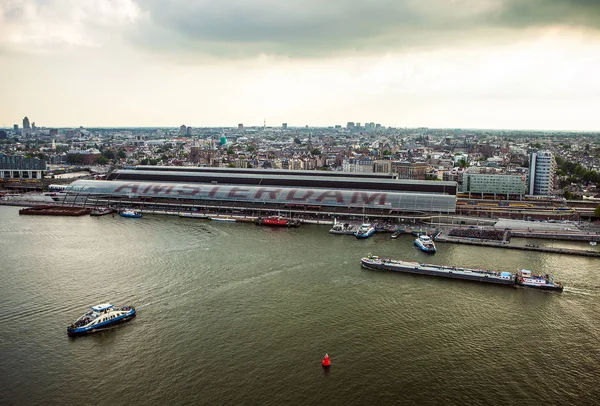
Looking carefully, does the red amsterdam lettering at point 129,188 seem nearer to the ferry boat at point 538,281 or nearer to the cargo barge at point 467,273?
the cargo barge at point 467,273

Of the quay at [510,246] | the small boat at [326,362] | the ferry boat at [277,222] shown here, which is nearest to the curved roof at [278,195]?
the ferry boat at [277,222]

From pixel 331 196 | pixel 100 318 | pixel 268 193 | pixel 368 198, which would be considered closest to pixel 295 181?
pixel 268 193

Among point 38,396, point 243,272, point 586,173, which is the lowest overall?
point 38,396

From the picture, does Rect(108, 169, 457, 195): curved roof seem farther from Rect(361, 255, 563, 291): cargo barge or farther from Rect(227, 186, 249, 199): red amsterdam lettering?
Rect(361, 255, 563, 291): cargo barge

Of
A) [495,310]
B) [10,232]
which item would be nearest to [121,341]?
[495,310]

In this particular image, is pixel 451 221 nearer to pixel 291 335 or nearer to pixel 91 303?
pixel 291 335

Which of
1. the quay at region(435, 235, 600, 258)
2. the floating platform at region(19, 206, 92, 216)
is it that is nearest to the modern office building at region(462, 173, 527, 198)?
the quay at region(435, 235, 600, 258)
